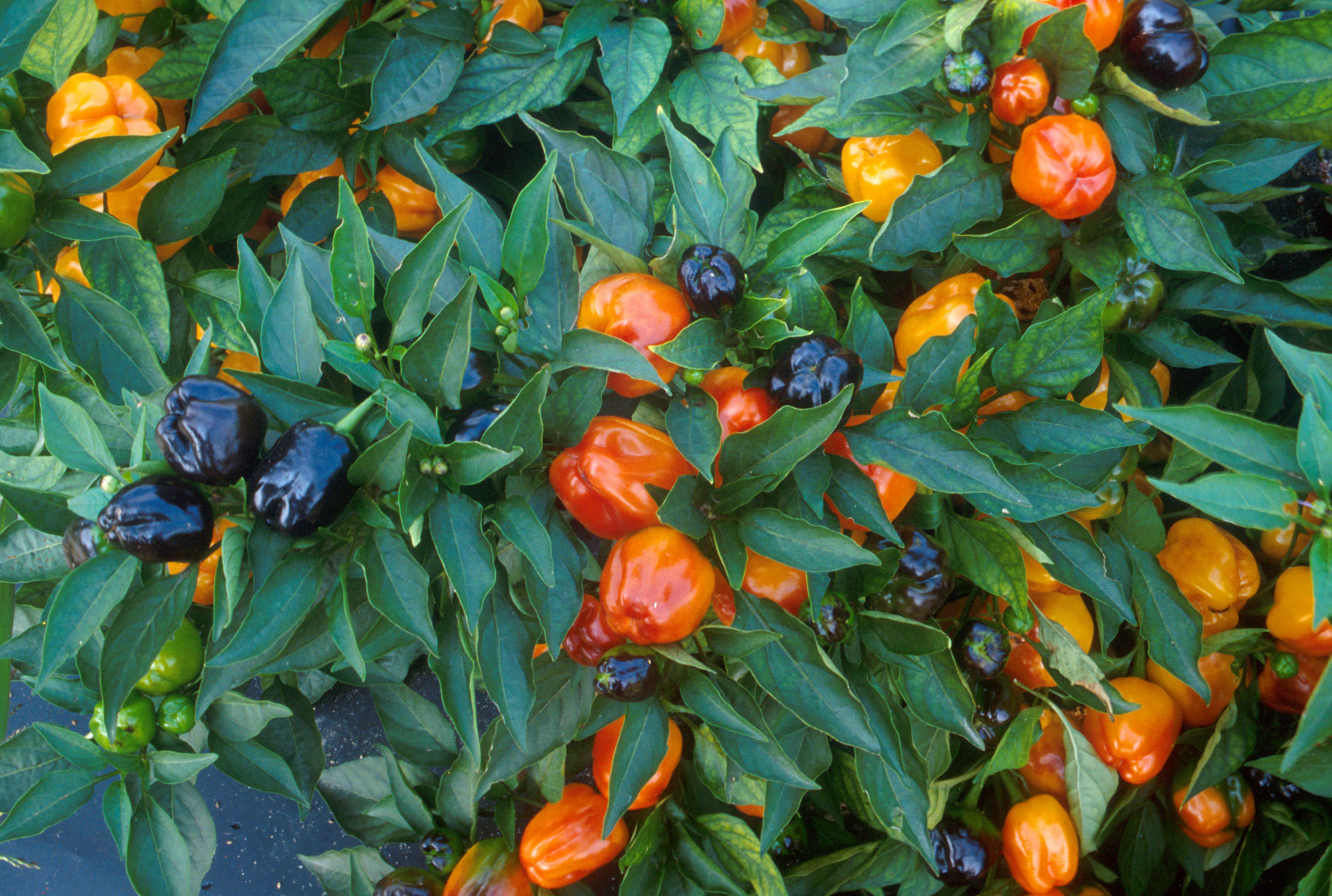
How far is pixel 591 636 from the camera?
712 millimetres

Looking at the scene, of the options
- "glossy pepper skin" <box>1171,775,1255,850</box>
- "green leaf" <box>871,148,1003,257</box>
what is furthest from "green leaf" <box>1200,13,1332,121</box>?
"glossy pepper skin" <box>1171,775,1255,850</box>

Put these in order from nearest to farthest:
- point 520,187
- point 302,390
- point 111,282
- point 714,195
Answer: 1. point 302,390
2. point 714,195
3. point 111,282
4. point 520,187

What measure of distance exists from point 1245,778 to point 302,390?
1.08 metres

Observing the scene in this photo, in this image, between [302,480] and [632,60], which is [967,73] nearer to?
[632,60]

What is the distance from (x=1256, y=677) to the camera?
930 mm

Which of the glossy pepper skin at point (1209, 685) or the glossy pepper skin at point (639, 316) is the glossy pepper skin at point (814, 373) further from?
the glossy pepper skin at point (1209, 685)

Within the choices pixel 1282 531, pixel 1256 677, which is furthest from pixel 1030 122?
pixel 1256 677

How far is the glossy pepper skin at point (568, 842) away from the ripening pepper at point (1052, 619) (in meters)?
0.47

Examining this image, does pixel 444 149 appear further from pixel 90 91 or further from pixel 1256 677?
pixel 1256 677

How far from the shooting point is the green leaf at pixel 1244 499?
541 millimetres

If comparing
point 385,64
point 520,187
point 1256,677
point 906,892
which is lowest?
point 906,892

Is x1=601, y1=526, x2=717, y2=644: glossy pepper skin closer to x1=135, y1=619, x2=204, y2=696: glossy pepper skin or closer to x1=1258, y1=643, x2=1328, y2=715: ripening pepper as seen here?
x1=135, y1=619, x2=204, y2=696: glossy pepper skin

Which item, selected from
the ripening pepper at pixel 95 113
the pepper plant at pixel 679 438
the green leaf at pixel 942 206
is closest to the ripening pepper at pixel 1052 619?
the pepper plant at pixel 679 438

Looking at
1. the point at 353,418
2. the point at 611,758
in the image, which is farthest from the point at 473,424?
the point at 611,758
